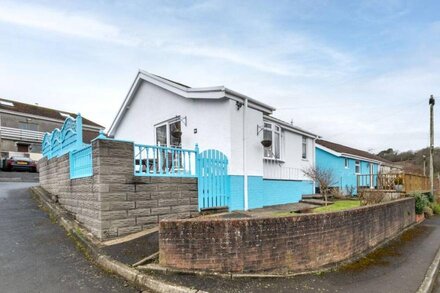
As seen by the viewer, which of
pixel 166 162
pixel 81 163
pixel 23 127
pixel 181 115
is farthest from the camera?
pixel 23 127

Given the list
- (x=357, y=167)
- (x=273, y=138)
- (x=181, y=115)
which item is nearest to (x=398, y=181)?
(x=273, y=138)

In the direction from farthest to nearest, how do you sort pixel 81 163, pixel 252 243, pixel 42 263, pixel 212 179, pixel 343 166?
pixel 343 166
pixel 212 179
pixel 81 163
pixel 42 263
pixel 252 243

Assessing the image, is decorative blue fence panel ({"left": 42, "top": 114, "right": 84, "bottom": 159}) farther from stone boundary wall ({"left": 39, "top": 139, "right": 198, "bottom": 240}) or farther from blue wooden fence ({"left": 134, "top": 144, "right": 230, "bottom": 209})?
blue wooden fence ({"left": 134, "top": 144, "right": 230, "bottom": 209})

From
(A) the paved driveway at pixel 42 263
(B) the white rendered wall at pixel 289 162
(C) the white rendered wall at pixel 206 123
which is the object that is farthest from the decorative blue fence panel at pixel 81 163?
(B) the white rendered wall at pixel 289 162

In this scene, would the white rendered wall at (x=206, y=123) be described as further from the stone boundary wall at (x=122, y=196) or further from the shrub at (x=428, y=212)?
the shrub at (x=428, y=212)

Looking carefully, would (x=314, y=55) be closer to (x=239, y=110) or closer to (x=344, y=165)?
(x=239, y=110)

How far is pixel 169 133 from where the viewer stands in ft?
35.7

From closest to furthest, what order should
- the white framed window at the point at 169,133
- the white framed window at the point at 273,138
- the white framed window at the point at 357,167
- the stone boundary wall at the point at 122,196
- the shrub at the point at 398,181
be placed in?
the stone boundary wall at the point at 122,196
the white framed window at the point at 169,133
the white framed window at the point at 273,138
the shrub at the point at 398,181
the white framed window at the point at 357,167

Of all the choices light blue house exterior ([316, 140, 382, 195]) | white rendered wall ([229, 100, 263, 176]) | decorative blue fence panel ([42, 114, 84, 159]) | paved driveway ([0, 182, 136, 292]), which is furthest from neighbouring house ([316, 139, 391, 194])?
paved driveway ([0, 182, 136, 292])

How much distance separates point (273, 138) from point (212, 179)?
14.2 ft

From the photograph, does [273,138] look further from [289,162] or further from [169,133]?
[169,133]

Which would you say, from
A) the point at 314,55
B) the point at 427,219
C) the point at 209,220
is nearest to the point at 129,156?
the point at 209,220

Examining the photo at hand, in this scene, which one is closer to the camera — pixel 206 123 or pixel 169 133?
pixel 206 123

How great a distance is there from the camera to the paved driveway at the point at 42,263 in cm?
445
